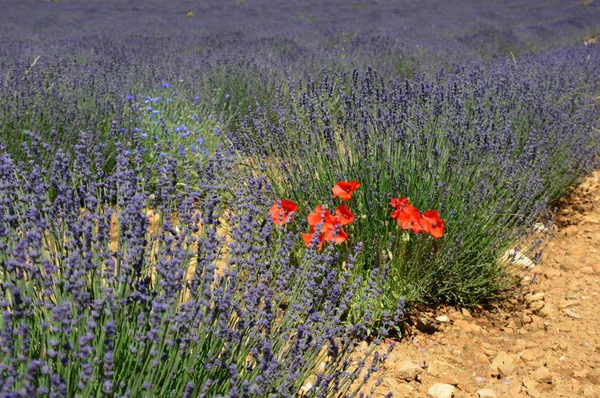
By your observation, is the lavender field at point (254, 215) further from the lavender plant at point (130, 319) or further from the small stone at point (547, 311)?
the small stone at point (547, 311)

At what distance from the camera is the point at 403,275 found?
8.63ft

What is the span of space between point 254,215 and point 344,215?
581mm

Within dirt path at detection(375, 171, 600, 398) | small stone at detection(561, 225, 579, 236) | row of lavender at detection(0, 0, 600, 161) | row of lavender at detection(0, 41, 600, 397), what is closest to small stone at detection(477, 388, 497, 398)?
dirt path at detection(375, 171, 600, 398)

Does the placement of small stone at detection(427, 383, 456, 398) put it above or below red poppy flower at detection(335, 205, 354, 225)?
below

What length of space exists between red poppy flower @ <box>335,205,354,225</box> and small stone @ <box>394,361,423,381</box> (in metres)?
0.64

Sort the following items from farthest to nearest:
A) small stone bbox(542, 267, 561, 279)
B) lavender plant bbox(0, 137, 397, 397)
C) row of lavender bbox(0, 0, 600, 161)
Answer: row of lavender bbox(0, 0, 600, 161) → small stone bbox(542, 267, 561, 279) → lavender plant bbox(0, 137, 397, 397)

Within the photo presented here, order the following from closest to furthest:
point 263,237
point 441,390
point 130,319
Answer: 1. point 130,319
2. point 263,237
3. point 441,390

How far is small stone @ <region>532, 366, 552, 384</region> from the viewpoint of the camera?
2338 mm

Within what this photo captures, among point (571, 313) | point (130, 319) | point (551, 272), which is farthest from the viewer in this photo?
point (551, 272)

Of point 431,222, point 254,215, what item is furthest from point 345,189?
point 254,215

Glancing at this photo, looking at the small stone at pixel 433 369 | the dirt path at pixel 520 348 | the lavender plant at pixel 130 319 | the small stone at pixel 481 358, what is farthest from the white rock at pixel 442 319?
the lavender plant at pixel 130 319

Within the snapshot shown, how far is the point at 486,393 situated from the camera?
2254mm

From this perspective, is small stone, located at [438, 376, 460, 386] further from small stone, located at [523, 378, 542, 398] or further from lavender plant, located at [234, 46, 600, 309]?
lavender plant, located at [234, 46, 600, 309]

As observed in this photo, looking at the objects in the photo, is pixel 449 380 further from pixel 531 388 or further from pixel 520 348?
pixel 520 348
